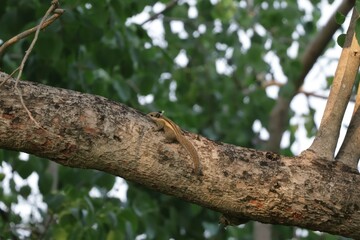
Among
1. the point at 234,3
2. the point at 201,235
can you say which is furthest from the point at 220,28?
the point at 201,235

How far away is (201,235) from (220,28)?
142cm

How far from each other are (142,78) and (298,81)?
1.22m

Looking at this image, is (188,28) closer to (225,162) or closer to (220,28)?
(220,28)

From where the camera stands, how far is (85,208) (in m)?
3.62

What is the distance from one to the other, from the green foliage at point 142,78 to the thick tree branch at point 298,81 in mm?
92

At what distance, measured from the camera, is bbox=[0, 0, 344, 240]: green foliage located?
3625 millimetres

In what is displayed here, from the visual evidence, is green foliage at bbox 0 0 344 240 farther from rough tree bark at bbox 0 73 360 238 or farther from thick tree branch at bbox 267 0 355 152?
rough tree bark at bbox 0 73 360 238

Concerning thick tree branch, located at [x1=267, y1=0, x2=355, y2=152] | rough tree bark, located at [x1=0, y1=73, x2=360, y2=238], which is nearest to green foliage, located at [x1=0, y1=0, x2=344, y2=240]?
thick tree branch, located at [x1=267, y1=0, x2=355, y2=152]

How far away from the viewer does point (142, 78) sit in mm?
4324

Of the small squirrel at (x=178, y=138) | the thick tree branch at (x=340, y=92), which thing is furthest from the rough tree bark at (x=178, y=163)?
the thick tree branch at (x=340, y=92)

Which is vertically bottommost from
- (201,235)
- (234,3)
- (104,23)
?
(201,235)

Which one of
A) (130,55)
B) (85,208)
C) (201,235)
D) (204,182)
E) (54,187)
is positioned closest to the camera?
(204,182)

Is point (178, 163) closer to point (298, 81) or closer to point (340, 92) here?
point (340, 92)

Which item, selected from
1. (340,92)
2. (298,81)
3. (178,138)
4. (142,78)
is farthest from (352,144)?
(298,81)
